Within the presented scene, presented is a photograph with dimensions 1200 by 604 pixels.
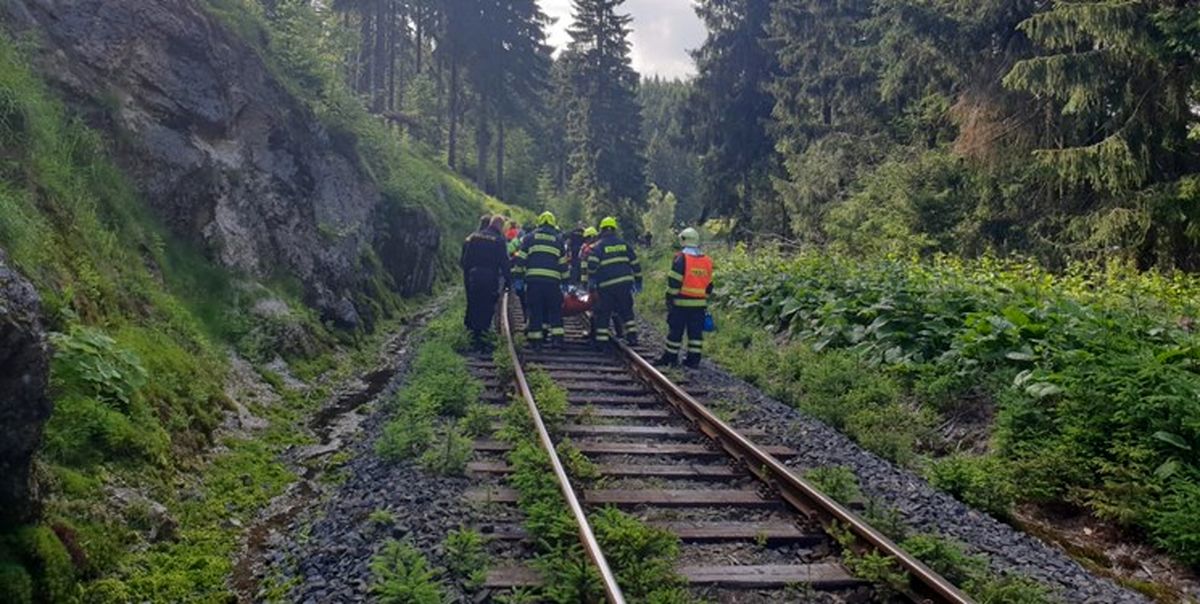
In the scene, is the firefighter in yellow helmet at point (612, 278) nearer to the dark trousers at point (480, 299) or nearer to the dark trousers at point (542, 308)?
the dark trousers at point (542, 308)

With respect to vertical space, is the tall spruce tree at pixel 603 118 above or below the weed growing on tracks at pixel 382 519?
above

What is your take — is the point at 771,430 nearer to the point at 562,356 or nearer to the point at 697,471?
the point at 697,471

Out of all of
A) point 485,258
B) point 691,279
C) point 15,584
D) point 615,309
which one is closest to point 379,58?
point 485,258

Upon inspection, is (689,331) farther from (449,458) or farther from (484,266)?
(449,458)

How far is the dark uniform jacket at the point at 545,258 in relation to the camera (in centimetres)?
1248

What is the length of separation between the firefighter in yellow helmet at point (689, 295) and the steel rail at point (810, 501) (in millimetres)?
2123

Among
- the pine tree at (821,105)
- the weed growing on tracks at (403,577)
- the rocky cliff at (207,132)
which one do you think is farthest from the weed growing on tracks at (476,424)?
the pine tree at (821,105)

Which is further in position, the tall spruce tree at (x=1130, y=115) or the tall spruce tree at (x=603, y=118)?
the tall spruce tree at (x=603, y=118)

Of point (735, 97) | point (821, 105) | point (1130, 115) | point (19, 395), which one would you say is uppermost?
point (735, 97)

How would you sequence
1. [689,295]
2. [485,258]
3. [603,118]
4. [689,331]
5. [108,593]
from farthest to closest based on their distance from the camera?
[603,118] → [485,258] → [689,331] → [689,295] → [108,593]

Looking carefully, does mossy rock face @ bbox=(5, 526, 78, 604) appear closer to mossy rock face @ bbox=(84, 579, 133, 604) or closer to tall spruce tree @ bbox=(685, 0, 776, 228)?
mossy rock face @ bbox=(84, 579, 133, 604)

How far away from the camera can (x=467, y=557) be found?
4.83 meters

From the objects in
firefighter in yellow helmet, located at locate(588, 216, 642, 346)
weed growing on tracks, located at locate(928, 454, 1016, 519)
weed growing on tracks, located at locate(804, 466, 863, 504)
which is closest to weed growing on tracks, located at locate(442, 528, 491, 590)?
weed growing on tracks, located at locate(804, 466, 863, 504)

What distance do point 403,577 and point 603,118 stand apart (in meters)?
38.4
